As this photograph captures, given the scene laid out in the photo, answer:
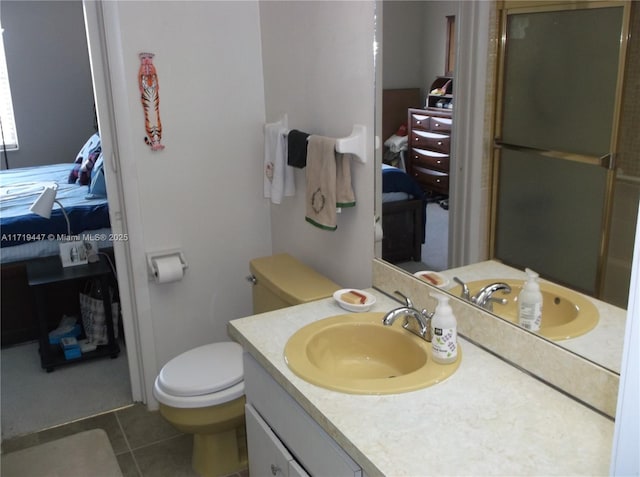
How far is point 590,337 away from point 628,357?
40 centimetres

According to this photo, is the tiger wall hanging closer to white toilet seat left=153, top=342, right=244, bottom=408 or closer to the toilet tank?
the toilet tank

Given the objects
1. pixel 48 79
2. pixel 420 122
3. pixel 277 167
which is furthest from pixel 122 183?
pixel 48 79

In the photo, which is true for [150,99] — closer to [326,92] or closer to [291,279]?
[326,92]

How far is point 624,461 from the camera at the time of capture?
97 cm

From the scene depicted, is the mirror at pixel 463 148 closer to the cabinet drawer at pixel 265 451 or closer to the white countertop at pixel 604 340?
the white countertop at pixel 604 340

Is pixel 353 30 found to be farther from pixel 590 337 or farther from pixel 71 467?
pixel 71 467

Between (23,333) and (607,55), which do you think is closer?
(607,55)

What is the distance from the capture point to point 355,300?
1.91 m

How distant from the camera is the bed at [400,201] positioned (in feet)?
6.15

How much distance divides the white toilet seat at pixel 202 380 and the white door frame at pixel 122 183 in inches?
18.4

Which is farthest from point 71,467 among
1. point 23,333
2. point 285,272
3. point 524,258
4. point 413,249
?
point 524,258

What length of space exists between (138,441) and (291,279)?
3.38 feet

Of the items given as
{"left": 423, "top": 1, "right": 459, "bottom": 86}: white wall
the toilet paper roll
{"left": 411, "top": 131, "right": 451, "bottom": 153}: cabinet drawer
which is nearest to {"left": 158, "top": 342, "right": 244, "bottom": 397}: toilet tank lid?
the toilet paper roll

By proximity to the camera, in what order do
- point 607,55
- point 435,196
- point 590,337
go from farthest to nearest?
point 435,196
point 590,337
point 607,55
